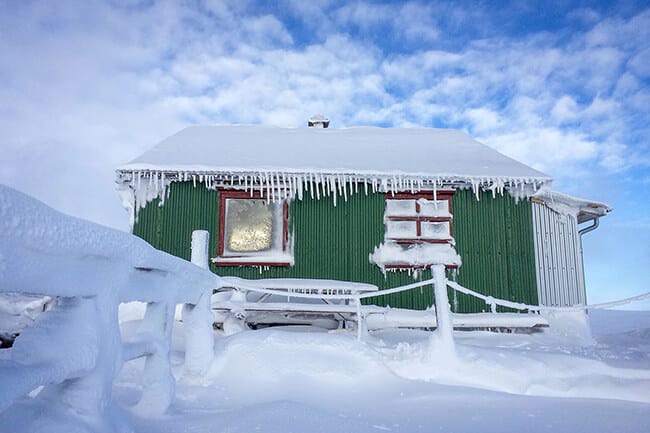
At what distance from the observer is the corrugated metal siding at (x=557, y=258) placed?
9847 millimetres

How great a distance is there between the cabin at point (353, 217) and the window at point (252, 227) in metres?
0.02

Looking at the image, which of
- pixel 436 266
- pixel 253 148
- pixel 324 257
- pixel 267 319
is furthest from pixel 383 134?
pixel 436 266

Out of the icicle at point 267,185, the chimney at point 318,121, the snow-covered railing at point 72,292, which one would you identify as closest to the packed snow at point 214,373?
the snow-covered railing at point 72,292

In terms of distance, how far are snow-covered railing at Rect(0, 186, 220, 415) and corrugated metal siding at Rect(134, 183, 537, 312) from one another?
6350mm

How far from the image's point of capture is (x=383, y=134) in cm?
1277

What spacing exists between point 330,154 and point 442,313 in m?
6.00

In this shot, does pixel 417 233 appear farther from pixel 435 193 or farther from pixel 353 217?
pixel 353 217

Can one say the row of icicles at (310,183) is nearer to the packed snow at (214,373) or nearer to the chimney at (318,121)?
the packed snow at (214,373)

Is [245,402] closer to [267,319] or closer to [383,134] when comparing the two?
[267,319]

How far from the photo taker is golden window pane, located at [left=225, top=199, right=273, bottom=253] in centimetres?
913

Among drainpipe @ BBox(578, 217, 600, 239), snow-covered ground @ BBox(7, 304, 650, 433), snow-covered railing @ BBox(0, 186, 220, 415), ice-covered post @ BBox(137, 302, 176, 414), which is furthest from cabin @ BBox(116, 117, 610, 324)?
snow-covered railing @ BBox(0, 186, 220, 415)

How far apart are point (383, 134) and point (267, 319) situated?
7131 mm

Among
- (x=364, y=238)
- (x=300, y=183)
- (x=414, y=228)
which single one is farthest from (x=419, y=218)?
(x=300, y=183)

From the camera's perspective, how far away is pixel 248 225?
30.1 ft
